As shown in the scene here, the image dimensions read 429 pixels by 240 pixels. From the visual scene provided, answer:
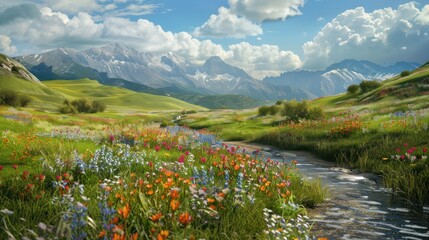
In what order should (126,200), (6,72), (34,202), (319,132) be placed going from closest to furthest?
(126,200), (34,202), (319,132), (6,72)

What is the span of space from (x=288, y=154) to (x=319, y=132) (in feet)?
13.6

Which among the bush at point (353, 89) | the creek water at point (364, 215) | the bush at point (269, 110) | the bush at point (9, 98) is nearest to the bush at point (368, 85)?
the bush at point (353, 89)

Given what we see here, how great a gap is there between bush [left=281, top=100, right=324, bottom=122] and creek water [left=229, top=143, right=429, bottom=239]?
28.8 metres

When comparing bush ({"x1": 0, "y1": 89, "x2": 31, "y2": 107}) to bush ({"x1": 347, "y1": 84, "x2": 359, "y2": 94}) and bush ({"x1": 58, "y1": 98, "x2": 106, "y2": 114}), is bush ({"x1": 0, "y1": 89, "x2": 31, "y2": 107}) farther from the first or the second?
bush ({"x1": 347, "y1": 84, "x2": 359, "y2": 94})

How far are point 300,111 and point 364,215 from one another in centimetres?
3551

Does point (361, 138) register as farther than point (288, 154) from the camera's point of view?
No

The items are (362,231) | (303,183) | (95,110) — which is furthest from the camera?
(95,110)

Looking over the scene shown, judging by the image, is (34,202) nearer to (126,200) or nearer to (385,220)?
(126,200)

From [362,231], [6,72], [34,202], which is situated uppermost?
[6,72]

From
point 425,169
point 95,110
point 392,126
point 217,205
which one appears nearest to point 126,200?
point 217,205

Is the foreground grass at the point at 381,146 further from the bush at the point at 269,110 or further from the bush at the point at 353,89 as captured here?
the bush at the point at 353,89

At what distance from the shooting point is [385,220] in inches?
335

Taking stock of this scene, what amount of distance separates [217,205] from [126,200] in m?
1.75

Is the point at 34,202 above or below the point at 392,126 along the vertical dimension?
below
